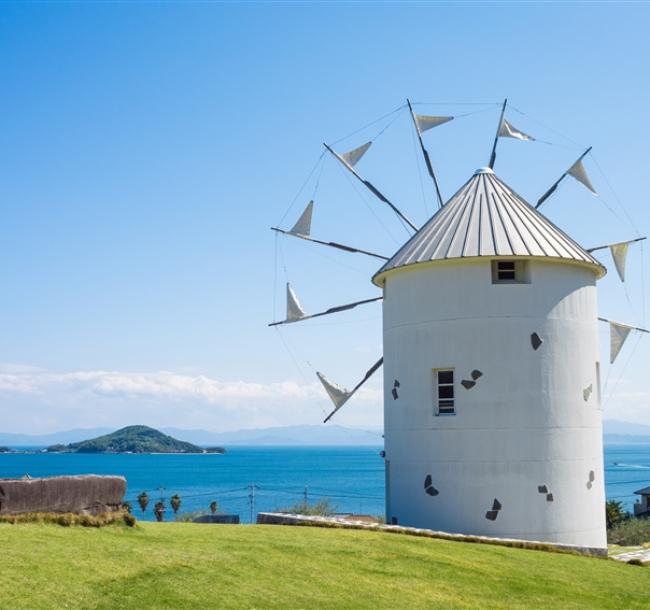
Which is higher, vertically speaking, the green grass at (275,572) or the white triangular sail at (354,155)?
the white triangular sail at (354,155)

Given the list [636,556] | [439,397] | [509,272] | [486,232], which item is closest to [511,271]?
[509,272]

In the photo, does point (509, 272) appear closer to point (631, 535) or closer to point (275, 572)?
point (275, 572)

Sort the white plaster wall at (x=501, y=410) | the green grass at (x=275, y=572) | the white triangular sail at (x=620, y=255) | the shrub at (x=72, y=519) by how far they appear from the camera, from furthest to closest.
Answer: the white triangular sail at (x=620, y=255) < the white plaster wall at (x=501, y=410) < the shrub at (x=72, y=519) < the green grass at (x=275, y=572)

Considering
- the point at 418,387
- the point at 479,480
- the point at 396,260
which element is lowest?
the point at 479,480

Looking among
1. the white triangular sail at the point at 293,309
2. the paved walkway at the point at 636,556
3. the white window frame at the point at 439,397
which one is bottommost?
the paved walkway at the point at 636,556

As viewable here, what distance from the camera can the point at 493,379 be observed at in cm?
1727

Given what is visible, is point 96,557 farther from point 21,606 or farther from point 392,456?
point 392,456

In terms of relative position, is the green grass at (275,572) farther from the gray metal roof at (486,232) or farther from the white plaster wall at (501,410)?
the gray metal roof at (486,232)

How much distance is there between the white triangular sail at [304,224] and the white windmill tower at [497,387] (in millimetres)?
3932

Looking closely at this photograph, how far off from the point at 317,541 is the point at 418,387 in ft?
19.9

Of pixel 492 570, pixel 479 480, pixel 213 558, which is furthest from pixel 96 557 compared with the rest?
pixel 479 480

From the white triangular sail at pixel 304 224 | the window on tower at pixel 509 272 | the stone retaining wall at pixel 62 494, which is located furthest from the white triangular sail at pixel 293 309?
the stone retaining wall at pixel 62 494

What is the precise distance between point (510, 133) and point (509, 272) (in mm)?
5919

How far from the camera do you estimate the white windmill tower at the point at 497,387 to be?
56.0ft
